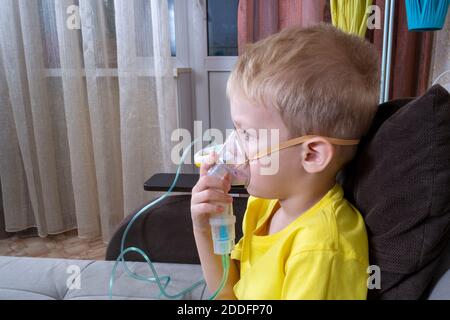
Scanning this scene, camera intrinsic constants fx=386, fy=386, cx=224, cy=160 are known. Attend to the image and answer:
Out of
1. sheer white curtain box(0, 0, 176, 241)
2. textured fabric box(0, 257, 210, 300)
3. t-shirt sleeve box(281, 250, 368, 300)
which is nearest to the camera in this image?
t-shirt sleeve box(281, 250, 368, 300)

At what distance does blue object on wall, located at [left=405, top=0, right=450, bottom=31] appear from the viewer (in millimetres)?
1076

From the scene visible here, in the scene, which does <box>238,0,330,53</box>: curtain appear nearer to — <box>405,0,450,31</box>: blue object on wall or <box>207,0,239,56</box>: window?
<box>207,0,239,56</box>: window

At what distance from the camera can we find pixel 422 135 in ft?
1.95

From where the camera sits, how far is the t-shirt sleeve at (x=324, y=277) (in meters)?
0.56

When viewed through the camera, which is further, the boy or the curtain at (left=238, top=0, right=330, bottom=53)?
the curtain at (left=238, top=0, right=330, bottom=53)

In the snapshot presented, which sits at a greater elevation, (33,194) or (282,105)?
(282,105)

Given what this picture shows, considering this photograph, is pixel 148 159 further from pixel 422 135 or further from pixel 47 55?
pixel 422 135

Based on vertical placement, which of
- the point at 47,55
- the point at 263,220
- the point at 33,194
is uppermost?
the point at 47,55

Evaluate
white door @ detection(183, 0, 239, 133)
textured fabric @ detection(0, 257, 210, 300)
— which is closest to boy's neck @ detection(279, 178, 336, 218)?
textured fabric @ detection(0, 257, 210, 300)

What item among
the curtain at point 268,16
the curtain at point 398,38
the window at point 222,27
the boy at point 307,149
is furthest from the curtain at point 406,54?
the boy at point 307,149

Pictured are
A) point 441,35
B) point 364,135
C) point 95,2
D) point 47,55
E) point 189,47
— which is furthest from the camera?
point 189,47
